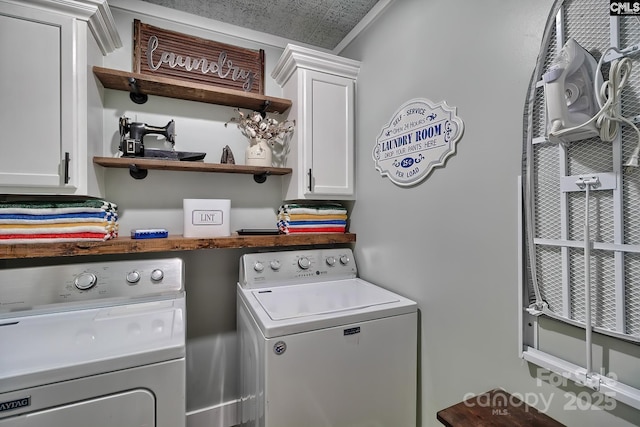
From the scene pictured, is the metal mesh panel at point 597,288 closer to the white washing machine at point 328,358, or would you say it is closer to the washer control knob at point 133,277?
the white washing machine at point 328,358

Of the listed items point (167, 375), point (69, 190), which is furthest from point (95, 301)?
point (167, 375)

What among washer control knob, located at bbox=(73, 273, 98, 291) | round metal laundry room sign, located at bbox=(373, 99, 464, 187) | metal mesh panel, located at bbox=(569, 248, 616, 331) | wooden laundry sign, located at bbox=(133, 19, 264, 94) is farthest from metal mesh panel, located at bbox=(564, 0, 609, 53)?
washer control knob, located at bbox=(73, 273, 98, 291)

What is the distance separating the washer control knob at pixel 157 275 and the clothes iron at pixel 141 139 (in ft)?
2.10

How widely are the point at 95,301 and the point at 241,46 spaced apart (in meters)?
1.79

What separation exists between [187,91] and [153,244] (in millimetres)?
937

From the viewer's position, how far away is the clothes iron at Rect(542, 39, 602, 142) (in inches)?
30.6

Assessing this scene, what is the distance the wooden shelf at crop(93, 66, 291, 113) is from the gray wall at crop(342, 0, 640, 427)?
80 cm

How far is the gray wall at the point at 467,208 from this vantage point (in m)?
1.01

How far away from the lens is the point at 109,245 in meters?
1.37

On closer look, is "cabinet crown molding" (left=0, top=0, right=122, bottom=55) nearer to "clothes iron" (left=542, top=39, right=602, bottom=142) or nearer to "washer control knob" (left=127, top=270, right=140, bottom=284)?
"washer control knob" (left=127, top=270, right=140, bottom=284)

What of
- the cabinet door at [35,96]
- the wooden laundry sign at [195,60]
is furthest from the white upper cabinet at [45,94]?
the wooden laundry sign at [195,60]

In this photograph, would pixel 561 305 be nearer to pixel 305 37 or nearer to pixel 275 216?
pixel 275 216

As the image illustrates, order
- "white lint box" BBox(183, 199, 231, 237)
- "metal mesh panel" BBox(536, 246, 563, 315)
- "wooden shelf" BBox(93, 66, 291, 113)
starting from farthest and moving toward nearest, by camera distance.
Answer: "white lint box" BBox(183, 199, 231, 237) < "wooden shelf" BBox(93, 66, 291, 113) < "metal mesh panel" BBox(536, 246, 563, 315)

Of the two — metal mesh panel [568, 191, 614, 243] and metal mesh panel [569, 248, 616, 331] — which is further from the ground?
metal mesh panel [568, 191, 614, 243]
